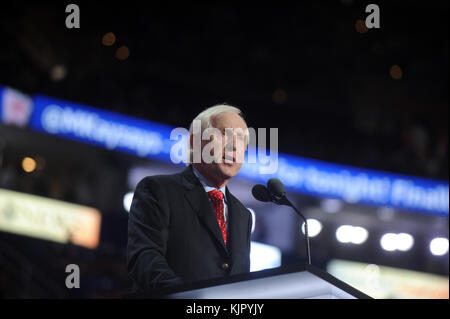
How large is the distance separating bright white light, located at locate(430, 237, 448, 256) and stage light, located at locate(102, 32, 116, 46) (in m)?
9.35

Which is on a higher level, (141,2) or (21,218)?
(141,2)

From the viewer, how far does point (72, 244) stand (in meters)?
9.36

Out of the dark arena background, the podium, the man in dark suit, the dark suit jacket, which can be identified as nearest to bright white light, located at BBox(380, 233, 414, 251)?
the dark arena background

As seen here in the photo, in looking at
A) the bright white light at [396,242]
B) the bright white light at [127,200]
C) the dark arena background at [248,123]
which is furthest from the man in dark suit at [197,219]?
the bright white light at [396,242]

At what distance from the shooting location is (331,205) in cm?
1373

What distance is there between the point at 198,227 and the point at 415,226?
13.6 meters

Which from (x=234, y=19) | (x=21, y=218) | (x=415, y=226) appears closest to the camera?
(x=21, y=218)

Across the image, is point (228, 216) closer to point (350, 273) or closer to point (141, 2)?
point (350, 273)

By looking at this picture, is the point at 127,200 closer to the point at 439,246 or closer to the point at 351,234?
the point at 351,234

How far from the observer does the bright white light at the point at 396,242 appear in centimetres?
1327

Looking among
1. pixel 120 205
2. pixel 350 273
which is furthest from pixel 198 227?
pixel 120 205

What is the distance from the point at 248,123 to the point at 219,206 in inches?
507

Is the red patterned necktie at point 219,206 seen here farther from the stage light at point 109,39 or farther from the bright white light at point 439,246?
the stage light at point 109,39

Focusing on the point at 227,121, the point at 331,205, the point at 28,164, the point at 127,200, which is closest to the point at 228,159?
the point at 227,121
